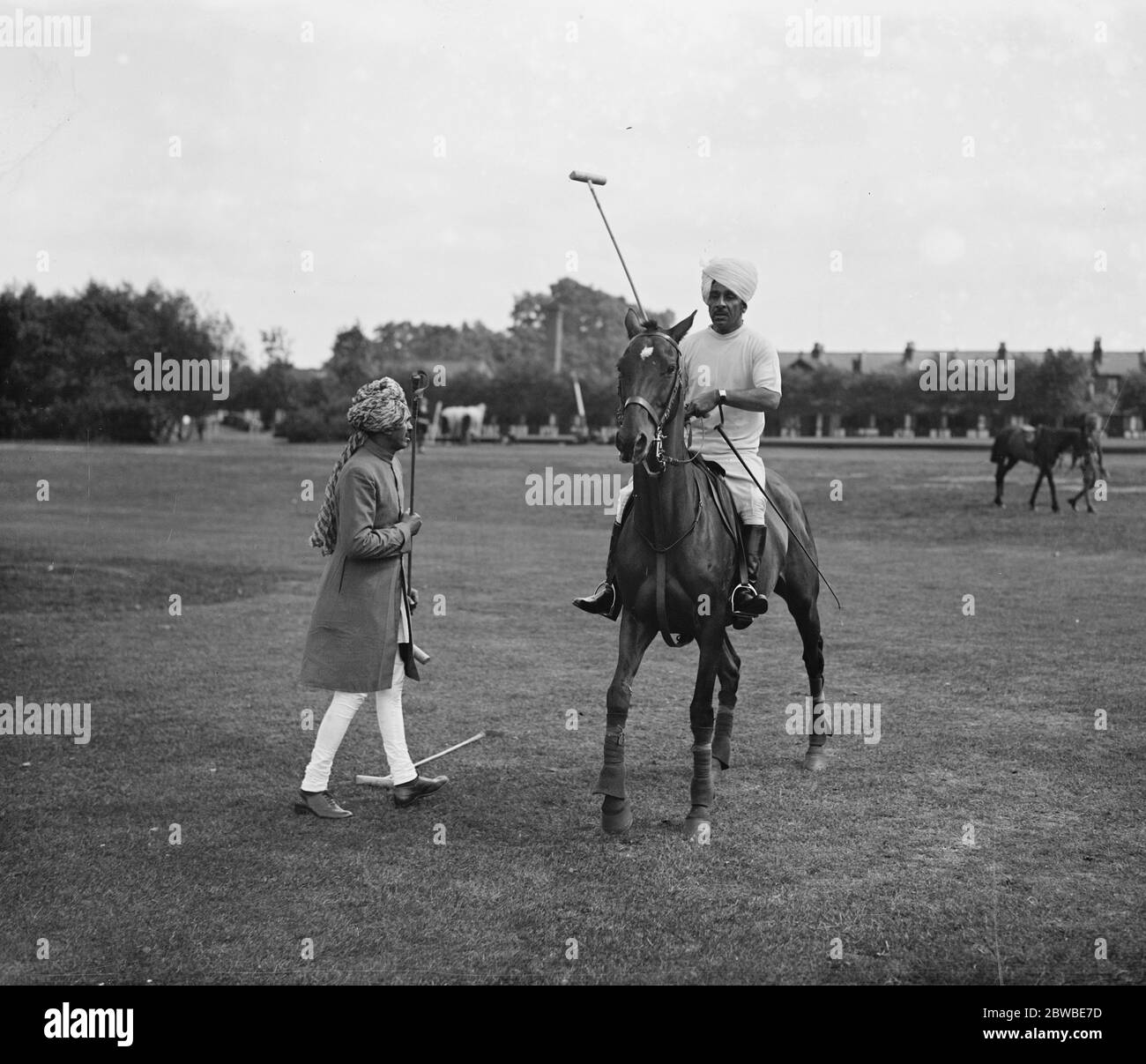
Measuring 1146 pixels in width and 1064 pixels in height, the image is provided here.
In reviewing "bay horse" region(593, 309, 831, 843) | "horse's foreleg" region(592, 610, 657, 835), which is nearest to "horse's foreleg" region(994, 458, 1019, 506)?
"bay horse" region(593, 309, 831, 843)

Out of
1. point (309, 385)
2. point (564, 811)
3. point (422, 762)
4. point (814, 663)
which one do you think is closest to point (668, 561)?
point (564, 811)

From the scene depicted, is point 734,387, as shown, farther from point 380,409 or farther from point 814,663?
point 814,663

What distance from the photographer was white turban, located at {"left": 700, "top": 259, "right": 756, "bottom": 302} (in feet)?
25.1

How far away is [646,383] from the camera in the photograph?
261 inches

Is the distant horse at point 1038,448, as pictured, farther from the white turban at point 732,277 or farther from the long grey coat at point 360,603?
the long grey coat at point 360,603

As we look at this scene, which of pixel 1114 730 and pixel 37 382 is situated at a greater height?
pixel 37 382

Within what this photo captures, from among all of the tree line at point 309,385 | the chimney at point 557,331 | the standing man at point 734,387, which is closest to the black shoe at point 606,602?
the standing man at point 734,387

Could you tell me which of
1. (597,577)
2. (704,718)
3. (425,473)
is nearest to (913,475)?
(425,473)

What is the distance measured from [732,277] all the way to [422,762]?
153 inches

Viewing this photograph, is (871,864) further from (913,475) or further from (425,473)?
(425,473)

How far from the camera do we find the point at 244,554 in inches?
939

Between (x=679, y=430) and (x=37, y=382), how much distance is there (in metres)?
61.4

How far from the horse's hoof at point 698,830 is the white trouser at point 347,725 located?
5.80 ft
